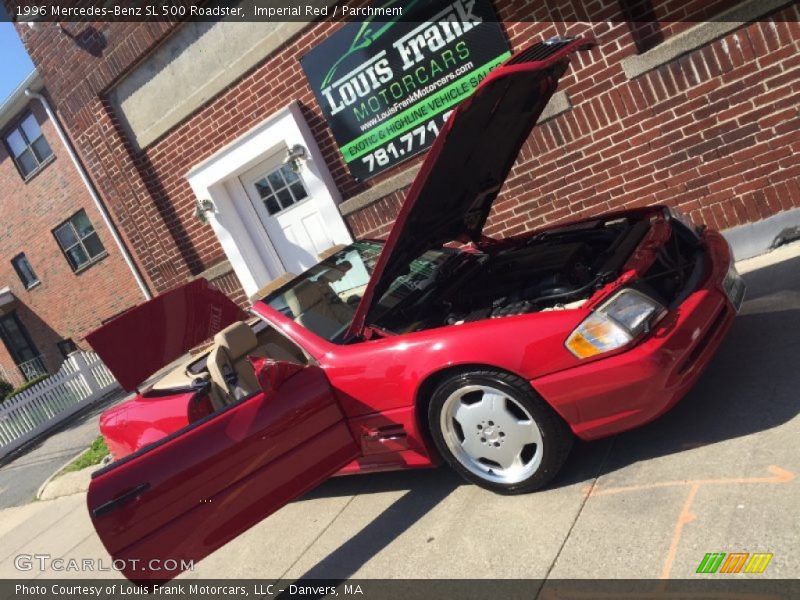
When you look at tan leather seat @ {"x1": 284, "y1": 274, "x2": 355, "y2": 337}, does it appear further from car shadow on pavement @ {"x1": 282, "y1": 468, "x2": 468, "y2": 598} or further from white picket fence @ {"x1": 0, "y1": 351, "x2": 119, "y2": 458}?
white picket fence @ {"x1": 0, "y1": 351, "x2": 119, "y2": 458}

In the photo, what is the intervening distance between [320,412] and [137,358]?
144 centimetres

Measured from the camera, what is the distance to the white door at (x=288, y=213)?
26.6ft

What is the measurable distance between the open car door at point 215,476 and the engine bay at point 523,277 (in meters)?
0.68

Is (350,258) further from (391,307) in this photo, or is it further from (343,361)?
(343,361)

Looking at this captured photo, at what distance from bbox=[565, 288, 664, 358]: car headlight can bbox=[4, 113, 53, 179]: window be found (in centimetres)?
1472

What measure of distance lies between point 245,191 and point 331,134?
1874mm

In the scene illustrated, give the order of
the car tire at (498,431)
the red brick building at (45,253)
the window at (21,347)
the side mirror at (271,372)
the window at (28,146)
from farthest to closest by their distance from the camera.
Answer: the window at (21,347), the window at (28,146), the red brick building at (45,253), the side mirror at (271,372), the car tire at (498,431)

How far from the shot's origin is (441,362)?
3.04m

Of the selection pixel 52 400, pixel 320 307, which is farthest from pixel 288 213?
pixel 52 400

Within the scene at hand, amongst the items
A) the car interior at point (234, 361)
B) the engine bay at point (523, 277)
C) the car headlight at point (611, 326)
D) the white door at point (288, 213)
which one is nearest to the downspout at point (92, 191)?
the white door at point (288, 213)

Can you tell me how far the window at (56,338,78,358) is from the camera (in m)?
17.6

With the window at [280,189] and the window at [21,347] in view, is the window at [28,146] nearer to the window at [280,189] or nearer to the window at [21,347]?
the window at [21,347]
